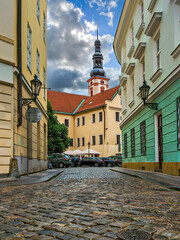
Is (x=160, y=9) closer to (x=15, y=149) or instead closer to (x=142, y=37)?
(x=142, y=37)

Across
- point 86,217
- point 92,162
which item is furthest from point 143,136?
point 92,162

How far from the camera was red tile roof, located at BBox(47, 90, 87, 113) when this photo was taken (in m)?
56.3

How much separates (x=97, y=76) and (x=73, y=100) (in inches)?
759

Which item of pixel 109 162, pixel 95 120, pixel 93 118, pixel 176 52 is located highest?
pixel 93 118

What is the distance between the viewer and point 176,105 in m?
10.8

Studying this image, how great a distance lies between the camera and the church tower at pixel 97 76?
75.8m

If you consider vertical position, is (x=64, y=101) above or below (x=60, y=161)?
above

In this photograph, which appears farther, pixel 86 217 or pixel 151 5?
pixel 151 5

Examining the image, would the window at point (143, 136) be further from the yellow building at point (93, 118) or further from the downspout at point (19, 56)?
the yellow building at point (93, 118)

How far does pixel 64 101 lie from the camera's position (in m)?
58.7

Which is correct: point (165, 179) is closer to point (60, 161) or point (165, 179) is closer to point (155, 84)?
point (155, 84)

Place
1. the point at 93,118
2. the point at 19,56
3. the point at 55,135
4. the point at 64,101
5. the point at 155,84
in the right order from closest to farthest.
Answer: the point at 19,56
the point at 155,84
the point at 55,135
the point at 93,118
the point at 64,101

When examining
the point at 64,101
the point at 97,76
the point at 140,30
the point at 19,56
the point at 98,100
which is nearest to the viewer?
the point at 19,56

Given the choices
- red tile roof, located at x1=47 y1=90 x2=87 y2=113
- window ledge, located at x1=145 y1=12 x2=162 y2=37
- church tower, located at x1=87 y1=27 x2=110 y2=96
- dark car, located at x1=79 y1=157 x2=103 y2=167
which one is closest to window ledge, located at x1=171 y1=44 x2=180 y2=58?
window ledge, located at x1=145 y1=12 x2=162 y2=37
